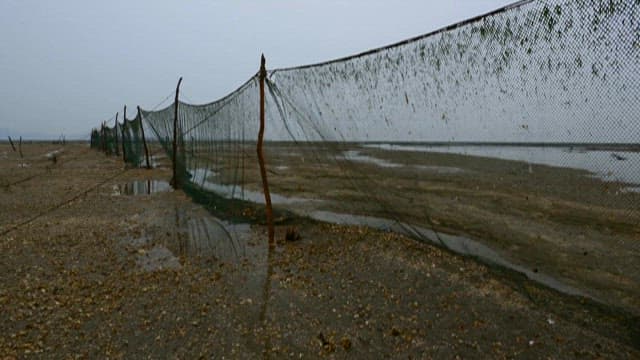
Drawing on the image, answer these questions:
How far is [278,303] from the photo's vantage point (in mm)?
4430

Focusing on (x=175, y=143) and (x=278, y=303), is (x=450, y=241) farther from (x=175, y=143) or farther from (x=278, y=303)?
(x=175, y=143)

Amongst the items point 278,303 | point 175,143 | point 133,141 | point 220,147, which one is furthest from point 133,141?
point 278,303

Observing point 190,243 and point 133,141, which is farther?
point 133,141

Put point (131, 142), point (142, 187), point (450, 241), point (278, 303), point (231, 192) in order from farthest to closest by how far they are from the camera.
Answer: point (131, 142) → point (142, 187) → point (231, 192) → point (450, 241) → point (278, 303)

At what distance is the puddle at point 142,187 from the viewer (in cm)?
1282

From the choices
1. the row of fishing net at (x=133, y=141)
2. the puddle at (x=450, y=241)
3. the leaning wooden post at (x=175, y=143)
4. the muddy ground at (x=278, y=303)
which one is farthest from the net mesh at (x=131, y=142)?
the muddy ground at (x=278, y=303)

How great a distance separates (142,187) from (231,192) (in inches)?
174

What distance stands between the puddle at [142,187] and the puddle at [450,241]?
6.70 m

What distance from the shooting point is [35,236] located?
7113 millimetres

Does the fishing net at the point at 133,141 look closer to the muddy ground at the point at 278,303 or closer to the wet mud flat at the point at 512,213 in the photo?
the wet mud flat at the point at 512,213

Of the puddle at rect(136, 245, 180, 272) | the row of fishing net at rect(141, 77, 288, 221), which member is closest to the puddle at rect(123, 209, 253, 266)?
the puddle at rect(136, 245, 180, 272)

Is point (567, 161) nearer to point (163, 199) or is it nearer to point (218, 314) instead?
point (163, 199)

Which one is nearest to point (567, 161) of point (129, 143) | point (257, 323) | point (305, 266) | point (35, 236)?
point (305, 266)

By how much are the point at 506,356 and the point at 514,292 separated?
138 cm
